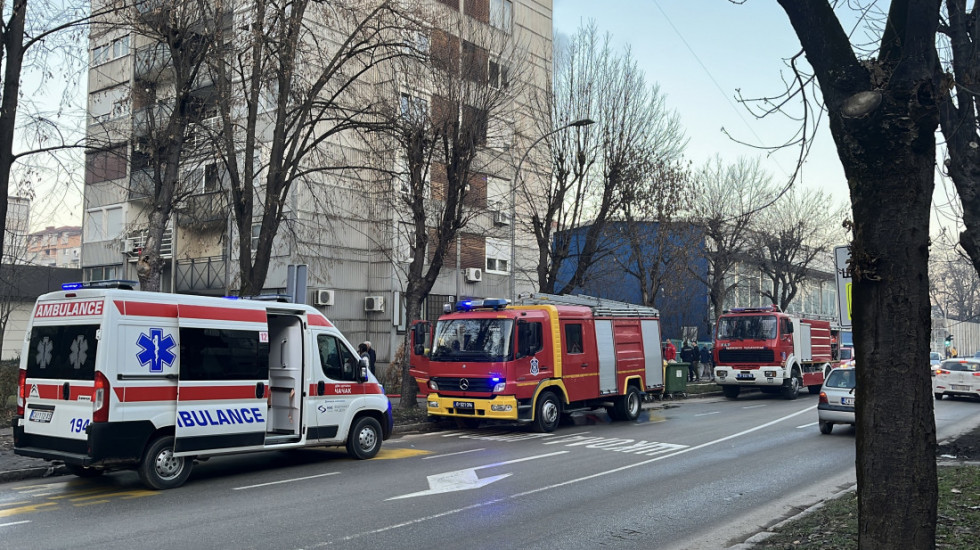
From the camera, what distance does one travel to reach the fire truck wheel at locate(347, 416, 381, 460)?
12.6 meters

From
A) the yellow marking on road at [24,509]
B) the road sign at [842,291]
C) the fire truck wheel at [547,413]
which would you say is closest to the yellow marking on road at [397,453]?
the fire truck wheel at [547,413]

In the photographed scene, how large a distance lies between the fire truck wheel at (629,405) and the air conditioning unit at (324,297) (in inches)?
472

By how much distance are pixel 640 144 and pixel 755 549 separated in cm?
1757

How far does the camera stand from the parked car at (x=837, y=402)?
1637 centimetres

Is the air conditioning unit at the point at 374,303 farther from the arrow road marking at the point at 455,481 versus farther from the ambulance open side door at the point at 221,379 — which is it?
the ambulance open side door at the point at 221,379

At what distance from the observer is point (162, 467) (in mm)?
9977

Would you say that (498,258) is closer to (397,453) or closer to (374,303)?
(374,303)

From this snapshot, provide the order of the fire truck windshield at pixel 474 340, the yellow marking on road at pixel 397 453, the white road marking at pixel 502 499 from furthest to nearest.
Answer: the fire truck windshield at pixel 474 340 < the yellow marking on road at pixel 397 453 < the white road marking at pixel 502 499

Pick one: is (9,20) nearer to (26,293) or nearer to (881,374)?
(881,374)

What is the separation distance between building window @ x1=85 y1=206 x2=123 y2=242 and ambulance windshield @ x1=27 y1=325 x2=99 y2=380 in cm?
2617

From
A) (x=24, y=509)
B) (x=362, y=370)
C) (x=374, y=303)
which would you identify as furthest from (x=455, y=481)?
(x=374, y=303)

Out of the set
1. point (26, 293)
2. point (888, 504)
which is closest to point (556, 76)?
point (888, 504)

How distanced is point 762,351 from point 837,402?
34.8 feet

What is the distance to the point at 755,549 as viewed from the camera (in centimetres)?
690
